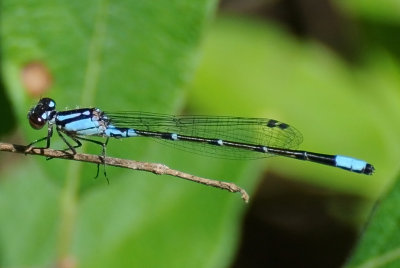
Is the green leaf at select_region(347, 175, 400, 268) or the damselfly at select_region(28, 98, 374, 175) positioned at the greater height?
the damselfly at select_region(28, 98, 374, 175)

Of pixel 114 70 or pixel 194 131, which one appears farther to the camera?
pixel 194 131

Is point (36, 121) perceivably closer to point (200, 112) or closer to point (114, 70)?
point (114, 70)

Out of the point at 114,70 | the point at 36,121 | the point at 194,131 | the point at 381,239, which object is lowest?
the point at 381,239

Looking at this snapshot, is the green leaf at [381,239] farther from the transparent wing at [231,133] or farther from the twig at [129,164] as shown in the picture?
the transparent wing at [231,133]

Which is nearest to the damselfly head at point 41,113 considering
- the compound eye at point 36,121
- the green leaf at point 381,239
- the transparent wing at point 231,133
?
the compound eye at point 36,121

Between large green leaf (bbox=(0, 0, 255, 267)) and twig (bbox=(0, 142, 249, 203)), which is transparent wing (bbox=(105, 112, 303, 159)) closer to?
large green leaf (bbox=(0, 0, 255, 267))

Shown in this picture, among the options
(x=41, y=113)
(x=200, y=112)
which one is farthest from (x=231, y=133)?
(x=200, y=112)

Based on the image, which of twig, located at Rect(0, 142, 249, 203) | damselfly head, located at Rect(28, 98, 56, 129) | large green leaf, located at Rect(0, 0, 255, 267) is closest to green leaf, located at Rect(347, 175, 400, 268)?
twig, located at Rect(0, 142, 249, 203)

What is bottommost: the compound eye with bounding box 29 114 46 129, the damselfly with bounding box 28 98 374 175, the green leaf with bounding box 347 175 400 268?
the green leaf with bounding box 347 175 400 268
